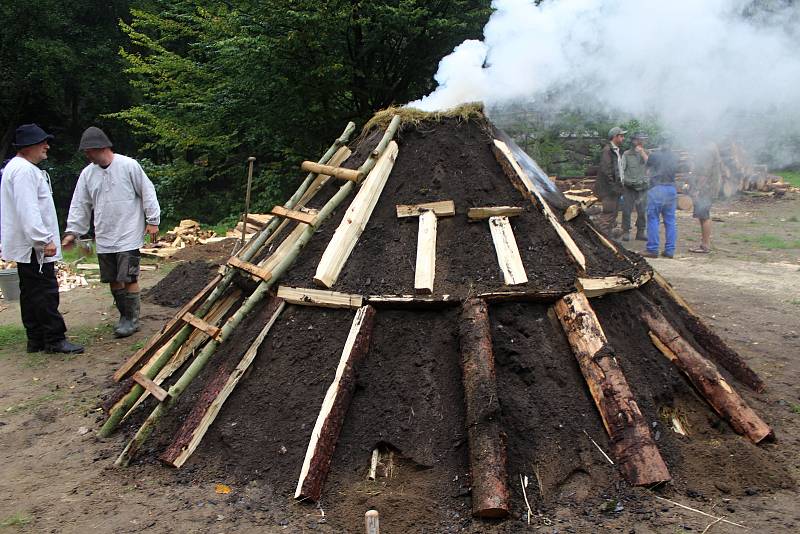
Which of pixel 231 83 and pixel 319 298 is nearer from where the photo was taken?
pixel 319 298

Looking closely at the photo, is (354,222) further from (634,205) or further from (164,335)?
(634,205)

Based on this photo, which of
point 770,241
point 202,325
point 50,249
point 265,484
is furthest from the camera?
point 770,241

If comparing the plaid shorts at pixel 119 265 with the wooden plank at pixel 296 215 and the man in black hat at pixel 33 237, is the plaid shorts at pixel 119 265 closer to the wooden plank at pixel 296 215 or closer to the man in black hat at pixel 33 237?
the man in black hat at pixel 33 237

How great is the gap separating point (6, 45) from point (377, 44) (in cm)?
1144

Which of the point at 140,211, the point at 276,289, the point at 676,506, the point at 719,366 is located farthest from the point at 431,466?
the point at 140,211

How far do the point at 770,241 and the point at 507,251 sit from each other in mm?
9194

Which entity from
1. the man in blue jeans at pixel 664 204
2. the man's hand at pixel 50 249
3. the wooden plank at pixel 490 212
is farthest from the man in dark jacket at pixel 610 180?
the man's hand at pixel 50 249

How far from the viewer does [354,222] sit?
4559 mm

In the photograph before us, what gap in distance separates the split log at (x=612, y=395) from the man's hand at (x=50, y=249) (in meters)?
4.63

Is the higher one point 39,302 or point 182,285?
point 39,302

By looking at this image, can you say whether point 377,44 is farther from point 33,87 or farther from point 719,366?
point 33,87

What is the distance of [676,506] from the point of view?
11.1 feet

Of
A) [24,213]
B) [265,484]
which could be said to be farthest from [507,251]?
[24,213]

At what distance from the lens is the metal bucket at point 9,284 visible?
852 cm
